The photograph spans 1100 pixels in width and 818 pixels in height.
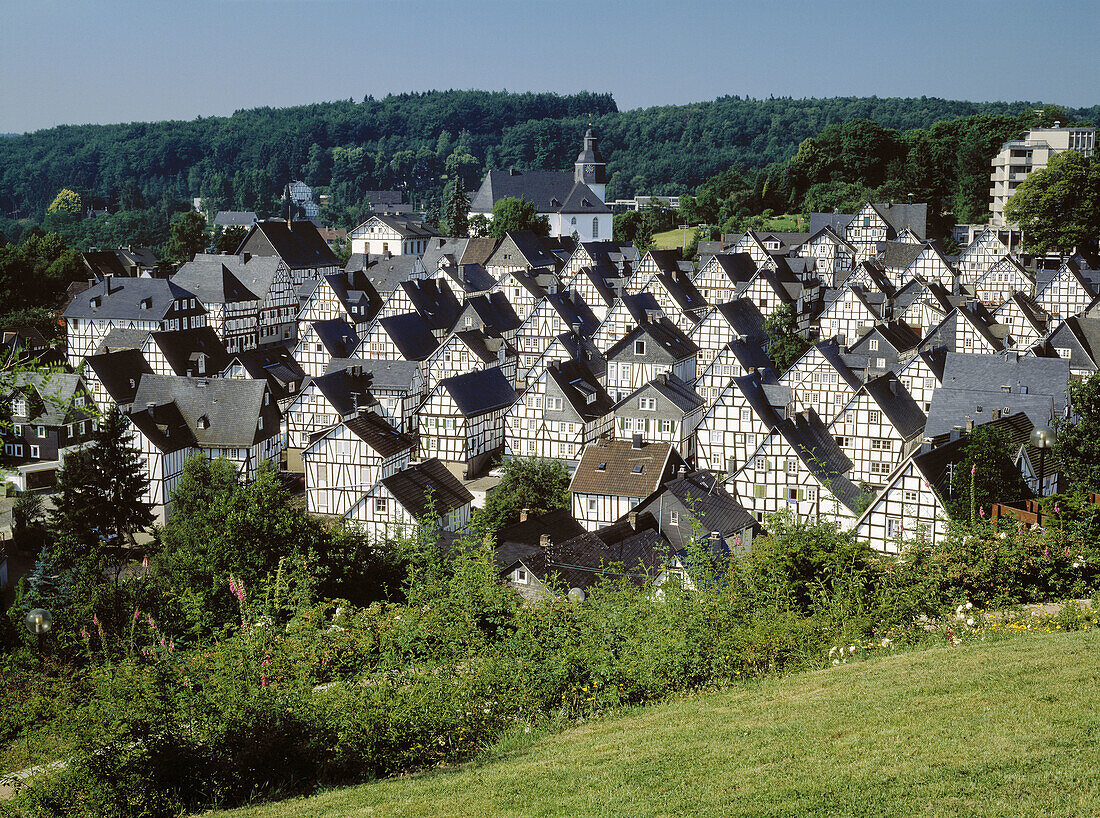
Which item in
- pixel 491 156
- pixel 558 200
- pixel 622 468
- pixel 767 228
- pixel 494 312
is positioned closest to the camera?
pixel 622 468

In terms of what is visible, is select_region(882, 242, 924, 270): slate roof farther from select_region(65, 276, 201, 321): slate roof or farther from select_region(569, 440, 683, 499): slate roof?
select_region(65, 276, 201, 321): slate roof

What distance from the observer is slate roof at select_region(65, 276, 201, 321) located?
59156mm

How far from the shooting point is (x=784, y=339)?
193 ft

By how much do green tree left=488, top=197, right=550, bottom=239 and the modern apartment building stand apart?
3879cm

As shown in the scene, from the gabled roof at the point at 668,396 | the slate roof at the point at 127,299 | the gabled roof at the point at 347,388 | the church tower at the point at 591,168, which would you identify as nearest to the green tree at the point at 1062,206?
the gabled roof at the point at 668,396

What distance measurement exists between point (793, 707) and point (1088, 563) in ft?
28.7

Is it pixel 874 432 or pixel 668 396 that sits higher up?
pixel 668 396

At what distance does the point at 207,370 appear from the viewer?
184ft

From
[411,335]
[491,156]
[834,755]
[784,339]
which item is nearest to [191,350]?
[411,335]

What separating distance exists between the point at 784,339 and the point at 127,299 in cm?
3625

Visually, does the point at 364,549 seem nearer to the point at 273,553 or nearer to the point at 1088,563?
the point at 273,553

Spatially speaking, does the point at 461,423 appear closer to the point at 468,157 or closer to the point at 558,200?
the point at 558,200

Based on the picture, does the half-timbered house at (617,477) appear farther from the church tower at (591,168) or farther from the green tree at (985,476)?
the church tower at (591,168)

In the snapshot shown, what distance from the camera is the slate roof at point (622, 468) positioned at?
35.8 metres
